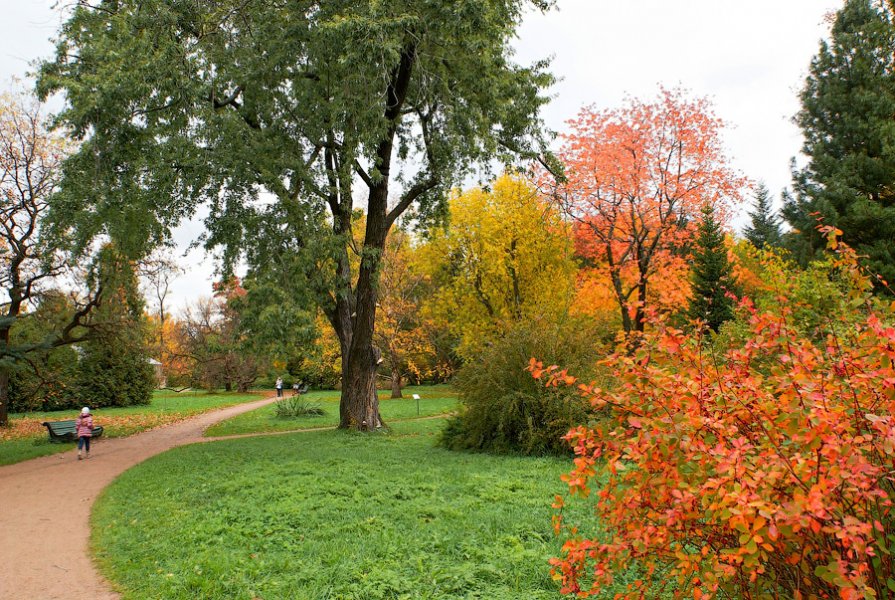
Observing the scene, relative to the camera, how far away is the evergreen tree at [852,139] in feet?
62.9

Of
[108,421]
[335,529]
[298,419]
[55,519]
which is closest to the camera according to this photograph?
[335,529]

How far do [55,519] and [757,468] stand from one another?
8803 mm

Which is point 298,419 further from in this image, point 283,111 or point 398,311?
point 283,111

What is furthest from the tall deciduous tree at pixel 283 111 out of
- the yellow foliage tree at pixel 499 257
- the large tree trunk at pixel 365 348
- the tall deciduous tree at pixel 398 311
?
the tall deciduous tree at pixel 398 311

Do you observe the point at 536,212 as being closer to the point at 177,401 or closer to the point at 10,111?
the point at 10,111

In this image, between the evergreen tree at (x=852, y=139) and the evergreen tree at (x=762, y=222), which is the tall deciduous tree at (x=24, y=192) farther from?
the evergreen tree at (x=762, y=222)

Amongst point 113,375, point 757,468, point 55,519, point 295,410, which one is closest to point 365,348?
point 55,519

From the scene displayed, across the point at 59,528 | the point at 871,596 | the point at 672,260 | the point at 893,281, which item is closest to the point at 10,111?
the point at 59,528

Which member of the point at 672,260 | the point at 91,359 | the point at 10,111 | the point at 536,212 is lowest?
the point at 91,359

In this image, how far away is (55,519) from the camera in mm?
7418

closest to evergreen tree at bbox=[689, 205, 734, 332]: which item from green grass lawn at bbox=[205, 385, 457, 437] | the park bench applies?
green grass lawn at bbox=[205, 385, 457, 437]

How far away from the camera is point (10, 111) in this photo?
1712 centimetres

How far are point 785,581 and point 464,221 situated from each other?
2281 cm

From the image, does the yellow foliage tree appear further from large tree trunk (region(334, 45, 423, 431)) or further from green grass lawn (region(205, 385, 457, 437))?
large tree trunk (region(334, 45, 423, 431))
